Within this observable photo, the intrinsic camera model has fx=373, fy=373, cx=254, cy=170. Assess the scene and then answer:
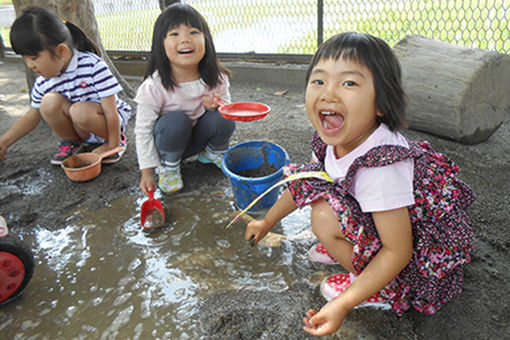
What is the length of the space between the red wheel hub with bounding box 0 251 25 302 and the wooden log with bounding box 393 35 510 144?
2.44m

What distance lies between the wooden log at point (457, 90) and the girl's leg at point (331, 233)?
155cm

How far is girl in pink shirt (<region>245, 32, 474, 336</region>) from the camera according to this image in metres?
1.15

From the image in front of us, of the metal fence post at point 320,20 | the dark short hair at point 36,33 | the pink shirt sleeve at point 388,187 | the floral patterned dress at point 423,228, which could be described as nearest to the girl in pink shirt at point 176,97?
the dark short hair at point 36,33

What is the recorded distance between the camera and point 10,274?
58.5 inches

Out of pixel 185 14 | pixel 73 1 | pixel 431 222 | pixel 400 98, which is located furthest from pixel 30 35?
pixel 431 222

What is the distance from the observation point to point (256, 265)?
1652 millimetres

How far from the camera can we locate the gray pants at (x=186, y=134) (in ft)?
7.01

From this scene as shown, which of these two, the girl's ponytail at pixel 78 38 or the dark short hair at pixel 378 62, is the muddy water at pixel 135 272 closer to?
the dark short hair at pixel 378 62

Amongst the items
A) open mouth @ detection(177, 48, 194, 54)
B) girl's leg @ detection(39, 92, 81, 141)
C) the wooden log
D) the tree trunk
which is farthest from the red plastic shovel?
the tree trunk

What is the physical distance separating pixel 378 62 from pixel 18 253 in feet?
4.97

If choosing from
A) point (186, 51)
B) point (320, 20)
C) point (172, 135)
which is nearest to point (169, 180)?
point (172, 135)

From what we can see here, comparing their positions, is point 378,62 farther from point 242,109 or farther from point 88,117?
point 88,117

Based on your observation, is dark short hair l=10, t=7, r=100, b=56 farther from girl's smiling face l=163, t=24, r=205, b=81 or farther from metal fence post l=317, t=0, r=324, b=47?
metal fence post l=317, t=0, r=324, b=47

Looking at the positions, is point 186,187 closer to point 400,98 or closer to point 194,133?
point 194,133
